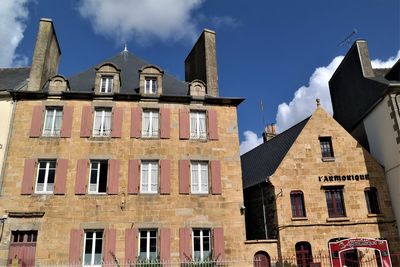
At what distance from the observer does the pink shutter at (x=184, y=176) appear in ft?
47.6

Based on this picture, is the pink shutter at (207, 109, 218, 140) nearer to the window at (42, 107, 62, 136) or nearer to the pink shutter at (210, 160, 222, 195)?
the pink shutter at (210, 160, 222, 195)

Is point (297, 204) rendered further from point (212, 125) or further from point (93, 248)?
point (93, 248)

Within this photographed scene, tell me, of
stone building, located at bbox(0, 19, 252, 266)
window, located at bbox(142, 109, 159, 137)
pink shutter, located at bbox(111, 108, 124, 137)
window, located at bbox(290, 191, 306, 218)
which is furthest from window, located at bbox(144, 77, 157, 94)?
window, located at bbox(290, 191, 306, 218)

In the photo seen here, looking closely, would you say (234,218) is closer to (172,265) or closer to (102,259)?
(172,265)

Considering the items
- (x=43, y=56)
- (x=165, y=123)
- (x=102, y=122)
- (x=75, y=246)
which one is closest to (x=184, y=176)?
(x=165, y=123)

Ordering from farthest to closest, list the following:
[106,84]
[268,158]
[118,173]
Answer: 1. [268,158]
2. [106,84]
3. [118,173]

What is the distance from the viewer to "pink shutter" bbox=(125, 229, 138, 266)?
522 inches

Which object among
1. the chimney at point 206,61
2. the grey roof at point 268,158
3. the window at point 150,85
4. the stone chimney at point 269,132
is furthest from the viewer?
the stone chimney at point 269,132

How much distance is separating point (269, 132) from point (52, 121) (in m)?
15.0

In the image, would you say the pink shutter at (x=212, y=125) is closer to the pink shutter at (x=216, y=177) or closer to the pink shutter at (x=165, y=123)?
the pink shutter at (x=216, y=177)

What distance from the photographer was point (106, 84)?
16047mm

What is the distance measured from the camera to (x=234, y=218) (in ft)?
47.6

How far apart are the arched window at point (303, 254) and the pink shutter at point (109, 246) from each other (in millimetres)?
7622

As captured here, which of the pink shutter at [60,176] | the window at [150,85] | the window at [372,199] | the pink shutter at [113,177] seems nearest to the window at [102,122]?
the pink shutter at [113,177]
